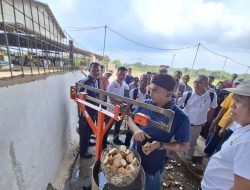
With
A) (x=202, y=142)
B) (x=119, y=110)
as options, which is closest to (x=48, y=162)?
(x=119, y=110)

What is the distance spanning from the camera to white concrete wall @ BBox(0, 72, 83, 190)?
5.60 ft

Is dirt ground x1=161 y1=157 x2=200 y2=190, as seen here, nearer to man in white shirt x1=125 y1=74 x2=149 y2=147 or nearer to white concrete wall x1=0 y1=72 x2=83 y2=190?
man in white shirt x1=125 y1=74 x2=149 y2=147

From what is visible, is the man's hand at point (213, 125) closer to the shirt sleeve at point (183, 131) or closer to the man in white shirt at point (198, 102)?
the man in white shirt at point (198, 102)

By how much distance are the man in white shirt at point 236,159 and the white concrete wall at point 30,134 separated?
1.73 metres

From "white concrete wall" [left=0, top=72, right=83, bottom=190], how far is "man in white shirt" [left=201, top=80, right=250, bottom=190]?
173 cm

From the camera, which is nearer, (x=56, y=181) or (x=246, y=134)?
(x=246, y=134)

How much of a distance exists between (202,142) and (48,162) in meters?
4.40

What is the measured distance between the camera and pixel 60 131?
3.51 meters

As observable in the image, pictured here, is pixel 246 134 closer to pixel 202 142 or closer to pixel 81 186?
pixel 81 186

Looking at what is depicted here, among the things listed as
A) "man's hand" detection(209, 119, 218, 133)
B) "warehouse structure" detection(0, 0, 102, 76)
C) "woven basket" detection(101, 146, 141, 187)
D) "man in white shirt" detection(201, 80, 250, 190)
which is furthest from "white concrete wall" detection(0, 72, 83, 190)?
"man's hand" detection(209, 119, 218, 133)

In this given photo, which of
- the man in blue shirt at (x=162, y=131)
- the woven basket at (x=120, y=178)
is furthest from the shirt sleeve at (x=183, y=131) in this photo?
the woven basket at (x=120, y=178)

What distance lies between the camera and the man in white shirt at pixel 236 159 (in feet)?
3.55

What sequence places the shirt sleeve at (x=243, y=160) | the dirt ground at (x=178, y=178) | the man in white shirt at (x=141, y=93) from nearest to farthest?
the shirt sleeve at (x=243, y=160) → the dirt ground at (x=178, y=178) → the man in white shirt at (x=141, y=93)

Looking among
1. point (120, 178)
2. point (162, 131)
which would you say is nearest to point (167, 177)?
point (162, 131)
